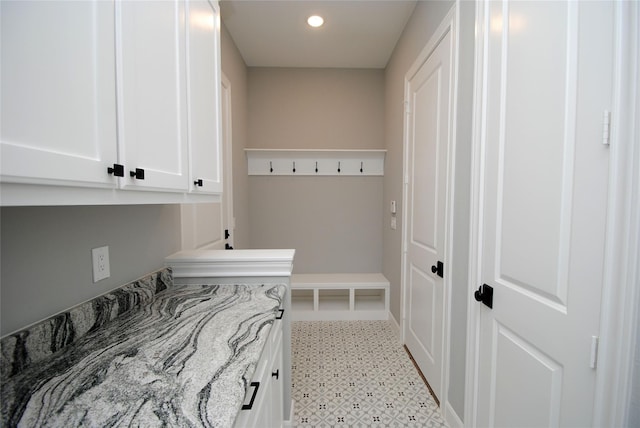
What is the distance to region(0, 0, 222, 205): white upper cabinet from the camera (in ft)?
Answer: 1.61

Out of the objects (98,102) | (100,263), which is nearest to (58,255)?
(100,263)

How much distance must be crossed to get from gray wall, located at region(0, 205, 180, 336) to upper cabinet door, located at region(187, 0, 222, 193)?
353mm

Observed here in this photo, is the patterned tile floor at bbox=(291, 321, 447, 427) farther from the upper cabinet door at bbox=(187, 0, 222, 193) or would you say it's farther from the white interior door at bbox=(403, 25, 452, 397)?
the upper cabinet door at bbox=(187, 0, 222, 193)

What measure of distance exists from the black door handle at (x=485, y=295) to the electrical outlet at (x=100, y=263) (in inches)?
61.8

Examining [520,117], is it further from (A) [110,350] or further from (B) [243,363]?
(A) [110,350]

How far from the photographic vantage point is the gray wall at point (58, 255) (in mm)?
741

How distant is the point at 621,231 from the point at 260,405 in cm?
115

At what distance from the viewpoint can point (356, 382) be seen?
2010mm

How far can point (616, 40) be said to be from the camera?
0.69 meters

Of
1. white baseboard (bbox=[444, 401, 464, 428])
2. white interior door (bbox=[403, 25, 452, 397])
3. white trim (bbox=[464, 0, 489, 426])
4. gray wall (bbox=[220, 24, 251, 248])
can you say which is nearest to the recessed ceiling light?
gray wall (bbox=[220, 24, 251, 248])

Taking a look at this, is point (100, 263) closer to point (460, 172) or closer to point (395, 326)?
point (460, 172)

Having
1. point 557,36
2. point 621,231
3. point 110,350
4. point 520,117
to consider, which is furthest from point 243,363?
point 557,36

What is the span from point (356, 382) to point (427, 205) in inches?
54.8

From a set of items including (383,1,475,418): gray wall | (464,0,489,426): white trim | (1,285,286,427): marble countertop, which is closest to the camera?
(1,285,286,427): marble countertop
